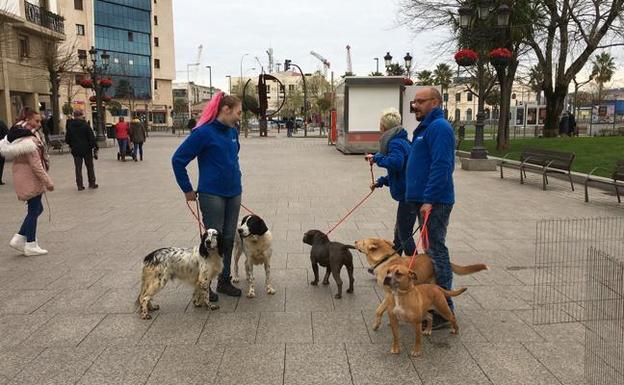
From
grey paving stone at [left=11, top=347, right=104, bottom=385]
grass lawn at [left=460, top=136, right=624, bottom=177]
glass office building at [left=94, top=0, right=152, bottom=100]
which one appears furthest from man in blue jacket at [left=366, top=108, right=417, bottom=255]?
glass office building at [left=94, top=0, right=152, bottom=100]

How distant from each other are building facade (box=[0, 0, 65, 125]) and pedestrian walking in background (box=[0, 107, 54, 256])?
70.5 feet

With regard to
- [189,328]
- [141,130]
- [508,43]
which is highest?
[508,43]

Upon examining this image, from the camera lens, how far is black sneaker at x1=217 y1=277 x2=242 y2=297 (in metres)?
5.09

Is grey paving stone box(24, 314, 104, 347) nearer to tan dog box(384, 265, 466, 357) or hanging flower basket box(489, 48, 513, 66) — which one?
tan dog box(384, 265, 466, 357)

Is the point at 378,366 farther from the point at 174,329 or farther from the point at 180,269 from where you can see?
the point at 180,269

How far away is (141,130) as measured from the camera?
21125 millimetres

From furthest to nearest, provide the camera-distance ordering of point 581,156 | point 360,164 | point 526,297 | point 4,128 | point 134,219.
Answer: point 360,164 → point 581,156 → point 4,128 → point 134,219 → point 526,297

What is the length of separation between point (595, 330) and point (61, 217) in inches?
334

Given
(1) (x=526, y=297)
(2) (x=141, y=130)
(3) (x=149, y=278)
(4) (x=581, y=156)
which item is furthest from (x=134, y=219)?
(4) (x=581, y=156)

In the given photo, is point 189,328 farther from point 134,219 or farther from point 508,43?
point 508,43

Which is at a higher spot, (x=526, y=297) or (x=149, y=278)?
(x=149, y=278)

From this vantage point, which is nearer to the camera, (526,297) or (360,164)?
(526,297)

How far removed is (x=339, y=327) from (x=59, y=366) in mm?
2131

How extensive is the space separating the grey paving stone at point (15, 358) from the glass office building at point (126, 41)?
6998 centimetres
